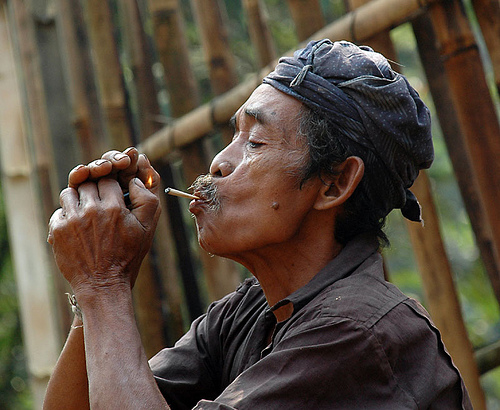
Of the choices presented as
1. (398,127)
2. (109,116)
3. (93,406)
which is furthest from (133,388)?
(109,116)

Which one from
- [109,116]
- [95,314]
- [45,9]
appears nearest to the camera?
[95,314]

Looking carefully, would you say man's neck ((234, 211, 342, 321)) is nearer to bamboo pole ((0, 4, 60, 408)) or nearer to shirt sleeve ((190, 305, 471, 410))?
shirt sleeve ((190, 305, 471, 410))

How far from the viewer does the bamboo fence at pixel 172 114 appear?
2.26 m

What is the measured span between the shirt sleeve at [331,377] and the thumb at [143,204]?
459 millimetres

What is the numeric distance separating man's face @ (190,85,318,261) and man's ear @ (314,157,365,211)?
3cm

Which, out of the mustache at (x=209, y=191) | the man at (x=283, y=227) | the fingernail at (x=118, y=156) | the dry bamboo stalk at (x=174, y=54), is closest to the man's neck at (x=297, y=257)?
the man at (x=283, y=227)

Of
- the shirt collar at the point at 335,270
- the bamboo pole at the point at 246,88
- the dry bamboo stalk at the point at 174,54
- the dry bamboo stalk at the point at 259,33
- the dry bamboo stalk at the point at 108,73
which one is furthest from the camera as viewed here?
the dry bamboo stalk at the point at 108,73

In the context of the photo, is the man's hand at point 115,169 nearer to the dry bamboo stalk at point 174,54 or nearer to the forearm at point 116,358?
the forearm at point 116,358

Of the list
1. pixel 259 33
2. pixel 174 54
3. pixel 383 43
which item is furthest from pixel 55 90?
pixel 383 43

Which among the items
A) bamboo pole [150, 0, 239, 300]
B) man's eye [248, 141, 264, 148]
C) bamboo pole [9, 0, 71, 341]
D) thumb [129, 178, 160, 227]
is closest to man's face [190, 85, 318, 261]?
man's eye [248, 141, 264, 148]

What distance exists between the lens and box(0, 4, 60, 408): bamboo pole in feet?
15.4

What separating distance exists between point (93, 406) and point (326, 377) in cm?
48

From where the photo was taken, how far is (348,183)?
66.1 inches

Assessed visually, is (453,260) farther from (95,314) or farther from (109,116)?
(95,314)
